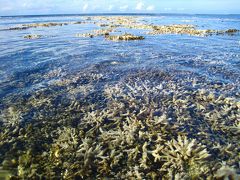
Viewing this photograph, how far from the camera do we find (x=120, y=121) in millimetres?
12570

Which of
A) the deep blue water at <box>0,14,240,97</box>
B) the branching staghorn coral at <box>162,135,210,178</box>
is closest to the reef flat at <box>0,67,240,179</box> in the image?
the branching staghorn coral at <box>162,135,210,178</box>

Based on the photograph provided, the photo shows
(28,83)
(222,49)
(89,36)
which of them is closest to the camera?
(28,83)

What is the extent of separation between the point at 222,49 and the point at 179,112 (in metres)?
22.6

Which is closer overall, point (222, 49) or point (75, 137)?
point (75, 137)

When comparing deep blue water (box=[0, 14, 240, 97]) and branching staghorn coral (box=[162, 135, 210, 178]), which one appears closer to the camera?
branching staghorn coral (box=[162, 135, 210, 178])

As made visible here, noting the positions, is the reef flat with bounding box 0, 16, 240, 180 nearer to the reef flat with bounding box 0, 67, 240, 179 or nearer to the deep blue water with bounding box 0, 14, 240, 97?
the reef flat with bounding box 0, 67, 240, 179

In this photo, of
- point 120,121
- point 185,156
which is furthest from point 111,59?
point 185,156

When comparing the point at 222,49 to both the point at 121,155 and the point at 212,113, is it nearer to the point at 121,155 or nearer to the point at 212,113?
the point at 212,113

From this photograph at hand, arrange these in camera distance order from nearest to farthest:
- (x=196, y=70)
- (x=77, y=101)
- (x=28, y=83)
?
(x=77, y=101) < (x=28, y=83) < (x=196, y=70)

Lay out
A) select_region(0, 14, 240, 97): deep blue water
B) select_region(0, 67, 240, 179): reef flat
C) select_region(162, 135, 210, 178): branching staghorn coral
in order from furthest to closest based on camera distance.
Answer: select_region(0, 14, 240, 97): deep blue water < select_region(0, 67, 240, 179): reef flat < select_region(162, 135, 210, 178): branching staghorn coral

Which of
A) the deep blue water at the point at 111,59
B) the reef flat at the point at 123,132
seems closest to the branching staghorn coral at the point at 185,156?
the reef flat at the point at 123,132

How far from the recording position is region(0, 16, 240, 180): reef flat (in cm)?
910

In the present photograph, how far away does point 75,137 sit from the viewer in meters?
11.0

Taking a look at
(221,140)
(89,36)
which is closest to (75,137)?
(221,140)
